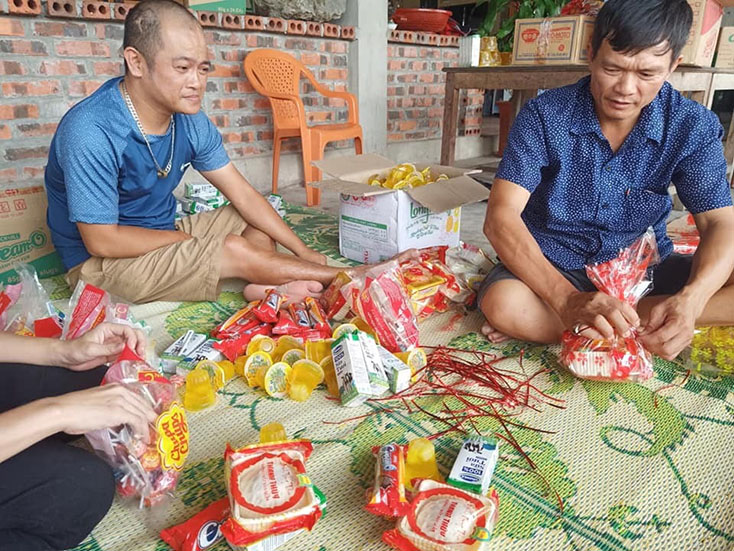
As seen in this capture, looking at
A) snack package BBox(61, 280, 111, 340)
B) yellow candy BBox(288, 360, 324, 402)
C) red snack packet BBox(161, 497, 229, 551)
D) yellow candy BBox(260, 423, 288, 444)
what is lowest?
red snack packet BBox(161, 497, 229, 551)

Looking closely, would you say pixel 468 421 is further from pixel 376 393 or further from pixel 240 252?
pixel 240 252

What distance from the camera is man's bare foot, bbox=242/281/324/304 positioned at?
6.00ft

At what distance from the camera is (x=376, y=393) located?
1.32 m

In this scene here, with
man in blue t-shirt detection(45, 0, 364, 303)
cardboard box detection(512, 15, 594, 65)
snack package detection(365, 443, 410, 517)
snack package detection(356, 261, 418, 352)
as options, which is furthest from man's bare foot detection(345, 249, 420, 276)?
cardboard box detection(512, 15, 594, 65)

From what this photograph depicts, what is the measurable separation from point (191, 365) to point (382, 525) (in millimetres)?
725

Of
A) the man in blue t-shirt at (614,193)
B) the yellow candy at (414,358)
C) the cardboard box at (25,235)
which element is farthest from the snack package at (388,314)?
the cardboard box at (25,235)

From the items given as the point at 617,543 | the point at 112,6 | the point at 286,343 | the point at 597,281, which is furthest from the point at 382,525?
the point at 112,6

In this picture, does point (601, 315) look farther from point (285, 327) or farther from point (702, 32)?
point (702, 32)

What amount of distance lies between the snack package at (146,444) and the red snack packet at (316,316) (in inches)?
23.3

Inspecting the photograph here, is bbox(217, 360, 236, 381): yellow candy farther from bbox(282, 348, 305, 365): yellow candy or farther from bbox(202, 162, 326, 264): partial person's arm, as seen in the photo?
bbox(202, 162, 326, 264): partial person's arm

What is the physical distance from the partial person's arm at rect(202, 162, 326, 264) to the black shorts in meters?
0.79

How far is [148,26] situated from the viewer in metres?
1.56

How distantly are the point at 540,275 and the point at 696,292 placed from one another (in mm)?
375

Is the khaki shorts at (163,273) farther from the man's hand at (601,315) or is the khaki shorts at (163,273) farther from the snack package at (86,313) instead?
the man's hand at (601,315)
